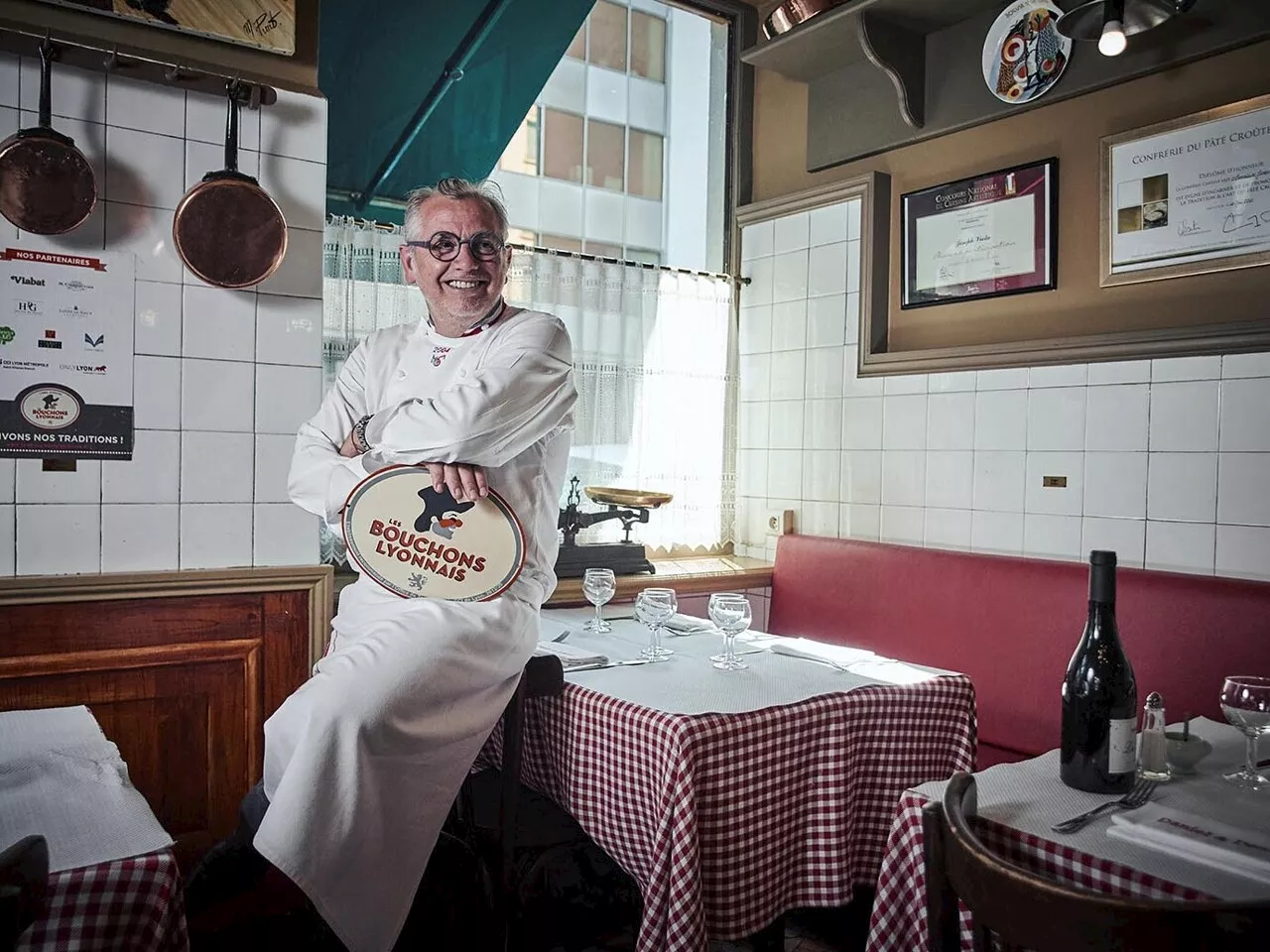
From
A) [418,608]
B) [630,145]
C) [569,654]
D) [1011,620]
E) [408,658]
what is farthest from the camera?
[630,145]

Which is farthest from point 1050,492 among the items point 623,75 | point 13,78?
point 13,78

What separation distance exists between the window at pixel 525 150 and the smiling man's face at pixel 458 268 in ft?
4.86

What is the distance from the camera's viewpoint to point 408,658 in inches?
75.6

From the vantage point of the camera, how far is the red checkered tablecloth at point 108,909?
0.90 m

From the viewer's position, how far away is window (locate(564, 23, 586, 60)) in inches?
149

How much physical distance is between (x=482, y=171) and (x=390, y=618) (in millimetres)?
2033

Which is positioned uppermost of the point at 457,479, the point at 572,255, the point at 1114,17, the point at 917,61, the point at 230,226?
the point at 917,61

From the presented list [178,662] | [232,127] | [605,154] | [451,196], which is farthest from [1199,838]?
[605,154]

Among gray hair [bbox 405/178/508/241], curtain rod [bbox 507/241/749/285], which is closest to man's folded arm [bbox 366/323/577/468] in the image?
gray hair [bbox 405/178/508/241]

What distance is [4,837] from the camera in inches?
39.4

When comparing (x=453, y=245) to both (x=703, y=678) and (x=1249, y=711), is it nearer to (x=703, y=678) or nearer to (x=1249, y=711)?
(x=703, y=678)

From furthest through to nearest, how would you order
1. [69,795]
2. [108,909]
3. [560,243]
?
[560,243], [69,795], [108,909]

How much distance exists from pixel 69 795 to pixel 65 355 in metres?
1.66

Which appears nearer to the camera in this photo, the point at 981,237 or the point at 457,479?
the point at 457,479
